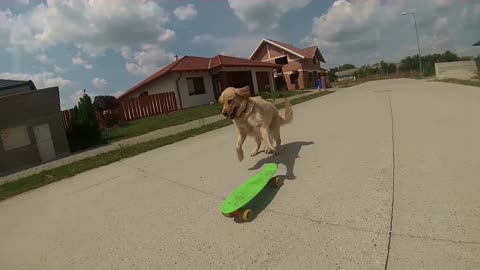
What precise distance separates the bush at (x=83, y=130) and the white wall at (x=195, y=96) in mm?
11246

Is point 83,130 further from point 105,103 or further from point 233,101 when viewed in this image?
point 233,101

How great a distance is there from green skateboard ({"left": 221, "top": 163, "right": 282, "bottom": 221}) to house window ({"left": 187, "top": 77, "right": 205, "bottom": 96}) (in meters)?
22.1

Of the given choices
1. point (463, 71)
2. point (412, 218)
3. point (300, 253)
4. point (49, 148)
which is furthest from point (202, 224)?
point (463, 71)

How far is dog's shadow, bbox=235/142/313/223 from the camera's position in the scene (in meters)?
3.68

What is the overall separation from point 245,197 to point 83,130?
11.2 m

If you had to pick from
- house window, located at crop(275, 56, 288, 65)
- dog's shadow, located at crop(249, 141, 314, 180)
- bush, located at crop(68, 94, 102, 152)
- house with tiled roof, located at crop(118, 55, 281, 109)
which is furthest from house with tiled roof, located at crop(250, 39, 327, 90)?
dog's shadow, located at crop(249, 141, 314, 180)

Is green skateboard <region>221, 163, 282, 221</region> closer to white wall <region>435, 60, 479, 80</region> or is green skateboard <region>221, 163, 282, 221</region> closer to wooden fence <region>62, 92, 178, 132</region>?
wooden fence <region>62, 92, 178, 132</region>

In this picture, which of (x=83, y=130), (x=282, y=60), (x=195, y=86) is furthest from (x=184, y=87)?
(x=282, y=60)

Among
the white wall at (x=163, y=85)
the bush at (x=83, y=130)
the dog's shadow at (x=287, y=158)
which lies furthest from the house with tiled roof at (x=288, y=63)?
the dog's shadow at (x=287, y=158)

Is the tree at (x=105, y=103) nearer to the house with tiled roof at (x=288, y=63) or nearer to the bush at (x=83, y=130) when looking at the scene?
the bush at (x=83, y=130)

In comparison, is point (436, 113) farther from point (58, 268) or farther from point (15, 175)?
point (15, 175)

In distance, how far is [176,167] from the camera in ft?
20.2

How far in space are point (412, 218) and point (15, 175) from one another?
9.61 m

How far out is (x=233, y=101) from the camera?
15.4 feet
